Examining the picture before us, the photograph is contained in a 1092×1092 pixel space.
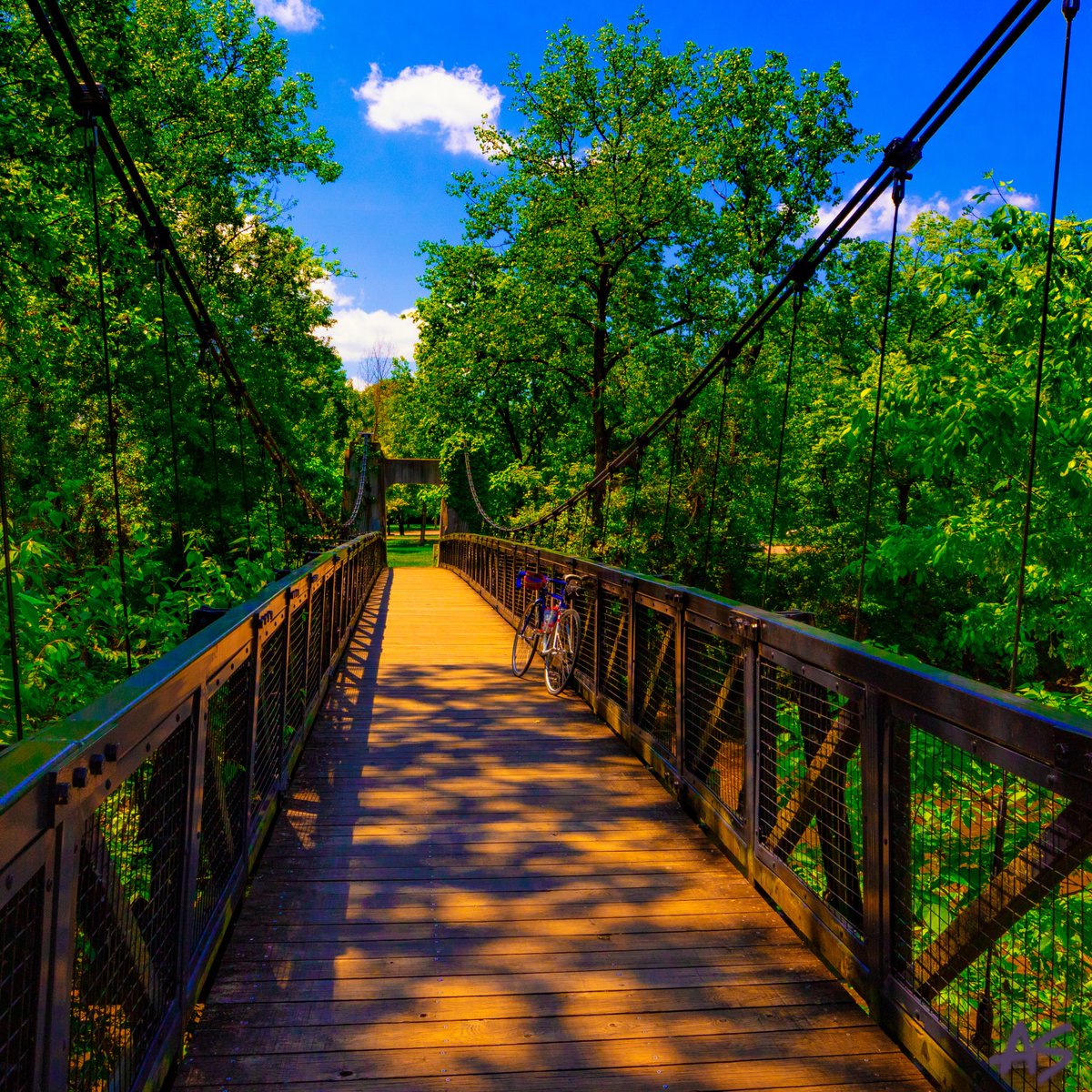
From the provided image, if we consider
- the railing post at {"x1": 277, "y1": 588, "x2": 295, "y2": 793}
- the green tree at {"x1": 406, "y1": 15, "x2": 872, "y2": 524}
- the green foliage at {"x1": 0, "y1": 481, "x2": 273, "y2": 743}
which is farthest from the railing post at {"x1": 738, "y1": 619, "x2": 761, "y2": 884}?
the green tree at {"x1": 406, "y1": 15, "x2": 872, "y2": 524}

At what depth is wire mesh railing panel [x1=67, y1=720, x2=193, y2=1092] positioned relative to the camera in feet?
5.24

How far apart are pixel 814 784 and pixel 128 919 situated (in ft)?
6.19

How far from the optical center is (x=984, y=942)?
6.26ft

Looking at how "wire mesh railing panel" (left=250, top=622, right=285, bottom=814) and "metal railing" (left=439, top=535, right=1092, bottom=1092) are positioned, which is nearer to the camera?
"metal railing" (left=439, top=535, right=1092, bottom=1092)

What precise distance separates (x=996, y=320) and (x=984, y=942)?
10.1 m

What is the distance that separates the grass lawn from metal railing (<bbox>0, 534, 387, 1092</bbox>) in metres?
39.1

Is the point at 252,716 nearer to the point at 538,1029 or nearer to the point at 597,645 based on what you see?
the point at 538,1029

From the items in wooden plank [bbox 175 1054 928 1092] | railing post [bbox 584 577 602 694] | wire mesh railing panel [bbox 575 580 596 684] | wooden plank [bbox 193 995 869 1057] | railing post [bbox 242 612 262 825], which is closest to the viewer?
wooden plank [bbox 175 1054 928 1092]

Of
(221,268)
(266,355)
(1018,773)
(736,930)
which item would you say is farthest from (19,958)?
(221,268)

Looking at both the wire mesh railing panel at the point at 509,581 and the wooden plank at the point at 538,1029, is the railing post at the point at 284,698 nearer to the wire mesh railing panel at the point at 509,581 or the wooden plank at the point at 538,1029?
the wooden plank at the point at 538,1029

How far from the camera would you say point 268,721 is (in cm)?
367

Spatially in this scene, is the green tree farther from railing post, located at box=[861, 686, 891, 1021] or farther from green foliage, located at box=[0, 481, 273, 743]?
railing post, located at box=[861, 686, 891, 1021]

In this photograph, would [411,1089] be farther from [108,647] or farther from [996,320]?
[996,320]

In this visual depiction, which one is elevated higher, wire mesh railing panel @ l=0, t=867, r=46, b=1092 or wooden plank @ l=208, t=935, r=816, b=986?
wire mesh railing panel @ l=0, t=867, r=46, b=1092
